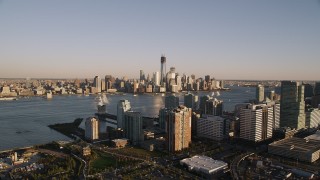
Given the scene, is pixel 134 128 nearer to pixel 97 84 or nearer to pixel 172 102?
pixel 172 102

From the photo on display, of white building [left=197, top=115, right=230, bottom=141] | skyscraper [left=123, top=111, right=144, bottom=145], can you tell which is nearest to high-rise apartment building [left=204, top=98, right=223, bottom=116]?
white building [left=197, top=115, right=230, bottom=141]

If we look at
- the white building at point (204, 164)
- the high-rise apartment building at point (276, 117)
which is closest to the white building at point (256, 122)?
the high-rise apartment building at point (276, 117)

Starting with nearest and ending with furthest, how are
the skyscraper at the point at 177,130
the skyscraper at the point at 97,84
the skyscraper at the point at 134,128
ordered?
the skyscraper at the point at 177,130
the skyscraper at the point at 134,128
the skyscraper at the point at 97,84

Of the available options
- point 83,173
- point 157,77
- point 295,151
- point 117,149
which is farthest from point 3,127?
point 157,77

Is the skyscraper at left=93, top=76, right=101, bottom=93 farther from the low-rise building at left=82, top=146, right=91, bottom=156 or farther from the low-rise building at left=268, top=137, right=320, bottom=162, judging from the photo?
the low-rise building at left=268, top=137, right=320, bottom=162

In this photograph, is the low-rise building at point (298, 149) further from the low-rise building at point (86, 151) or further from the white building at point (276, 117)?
the low-rise building at point (86, 151)

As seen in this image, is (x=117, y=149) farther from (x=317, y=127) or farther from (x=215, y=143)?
(x=317, y=127)

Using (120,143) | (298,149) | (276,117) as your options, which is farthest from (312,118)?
(120,143)
